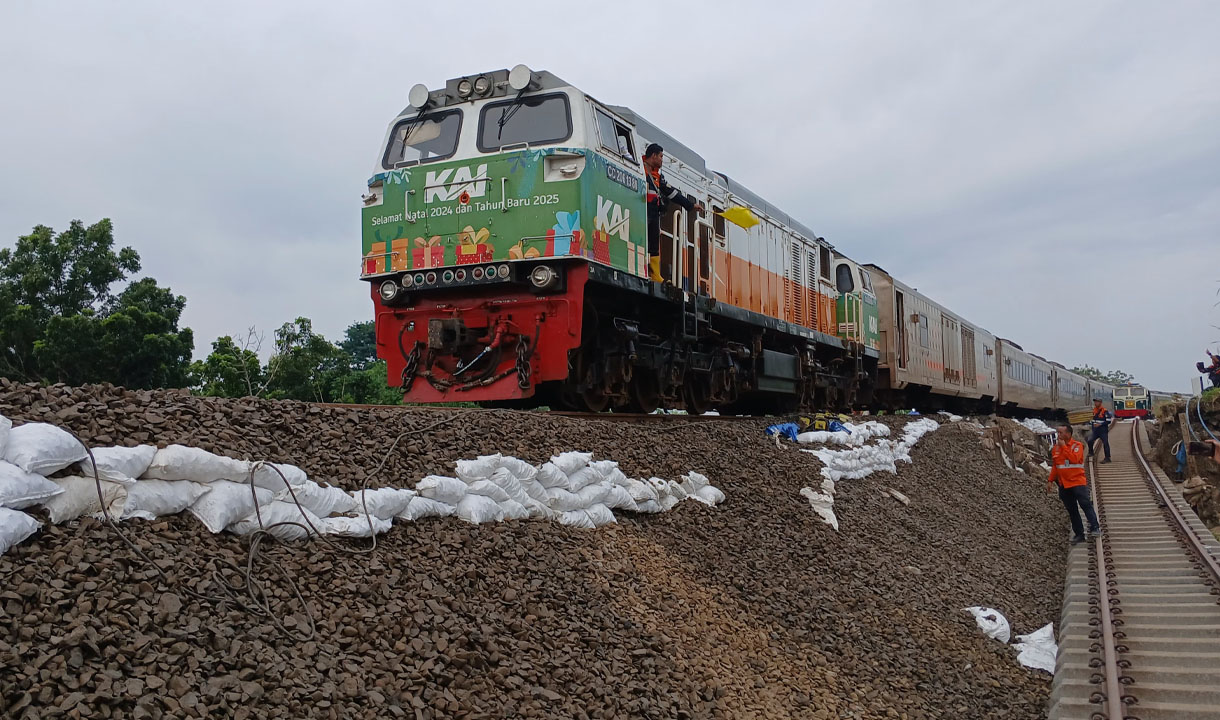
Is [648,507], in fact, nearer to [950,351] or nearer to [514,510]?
[514,510]

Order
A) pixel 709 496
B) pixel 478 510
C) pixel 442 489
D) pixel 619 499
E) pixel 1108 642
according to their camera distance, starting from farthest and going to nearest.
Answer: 1. pixel 1108 642
2. pixel 709 496
3. pixel 619 499
4. pixel 478 510
5. pixel 442 489

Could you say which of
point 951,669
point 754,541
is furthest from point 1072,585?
point 754,541

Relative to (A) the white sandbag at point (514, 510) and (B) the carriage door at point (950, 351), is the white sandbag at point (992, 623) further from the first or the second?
(B) the carriage door at point (950, 351)

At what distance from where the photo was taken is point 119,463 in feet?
11.8

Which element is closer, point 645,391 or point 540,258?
point 540,258

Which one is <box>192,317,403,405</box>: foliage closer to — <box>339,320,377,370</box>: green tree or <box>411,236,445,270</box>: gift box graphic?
<box>411,236,445,270</box>: gift box graphic

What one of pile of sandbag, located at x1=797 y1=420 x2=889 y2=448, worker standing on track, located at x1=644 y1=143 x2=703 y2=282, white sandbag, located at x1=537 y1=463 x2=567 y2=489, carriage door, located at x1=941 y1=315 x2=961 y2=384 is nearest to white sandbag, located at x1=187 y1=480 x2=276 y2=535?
white sandbag, located at x1=537 y1=463 x2=567 y2=489

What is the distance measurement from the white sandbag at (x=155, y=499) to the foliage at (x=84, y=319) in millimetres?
14533

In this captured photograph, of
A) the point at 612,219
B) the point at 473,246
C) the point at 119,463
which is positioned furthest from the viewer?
the point at 612,219

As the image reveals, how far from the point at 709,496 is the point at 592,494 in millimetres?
1597

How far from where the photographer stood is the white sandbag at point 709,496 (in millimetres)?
7230

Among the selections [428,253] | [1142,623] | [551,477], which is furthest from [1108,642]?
[428,253]

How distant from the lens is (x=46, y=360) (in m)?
17.1

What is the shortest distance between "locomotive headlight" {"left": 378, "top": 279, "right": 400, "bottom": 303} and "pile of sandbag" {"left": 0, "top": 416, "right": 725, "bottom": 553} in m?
3.63
